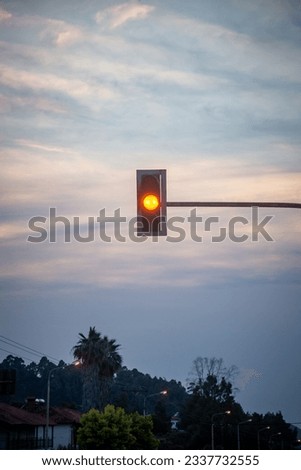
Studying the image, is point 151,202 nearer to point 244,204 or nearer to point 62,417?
point 244,204

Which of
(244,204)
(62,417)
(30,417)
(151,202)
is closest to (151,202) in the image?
(151,202)

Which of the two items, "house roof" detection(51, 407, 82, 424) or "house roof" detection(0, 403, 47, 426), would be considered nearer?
"house roof" detection(0, 403, 47, 426)

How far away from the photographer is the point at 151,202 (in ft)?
59.0

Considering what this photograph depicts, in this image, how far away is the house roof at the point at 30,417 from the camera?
73.4 m

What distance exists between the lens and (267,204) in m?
17.6

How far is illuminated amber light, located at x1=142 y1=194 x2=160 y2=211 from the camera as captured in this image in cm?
1795

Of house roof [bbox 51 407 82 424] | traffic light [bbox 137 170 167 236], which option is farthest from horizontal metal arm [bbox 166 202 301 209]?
house roof [bbox 51 407 82 424]

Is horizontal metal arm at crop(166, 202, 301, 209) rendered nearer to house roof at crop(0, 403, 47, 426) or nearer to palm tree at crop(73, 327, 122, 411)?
house roof at crop(0, 403, 47, 426)

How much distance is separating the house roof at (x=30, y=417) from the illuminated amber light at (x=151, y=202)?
186 feet
